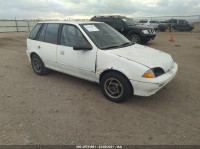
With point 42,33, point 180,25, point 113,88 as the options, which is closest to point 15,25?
point 42,33

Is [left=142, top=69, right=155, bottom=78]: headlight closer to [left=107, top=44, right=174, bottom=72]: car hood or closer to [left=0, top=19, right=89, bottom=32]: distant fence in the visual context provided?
[left=107, top=44, right=174, bottom=72]: car hood

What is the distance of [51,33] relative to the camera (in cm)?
425

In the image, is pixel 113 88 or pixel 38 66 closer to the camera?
pixel 113 88

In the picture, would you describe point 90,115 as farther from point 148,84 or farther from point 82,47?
point 82,47

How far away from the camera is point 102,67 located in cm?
327

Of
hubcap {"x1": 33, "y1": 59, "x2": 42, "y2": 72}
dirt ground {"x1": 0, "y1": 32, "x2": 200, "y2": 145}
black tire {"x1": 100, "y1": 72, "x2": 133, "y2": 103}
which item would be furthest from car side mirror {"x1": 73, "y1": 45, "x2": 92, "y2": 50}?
hubcap {"x1": 33, "y1": 59, "x2": 42, "y2": 72}

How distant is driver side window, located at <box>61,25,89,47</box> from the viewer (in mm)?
3588

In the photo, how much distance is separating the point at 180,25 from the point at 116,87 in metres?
21.2

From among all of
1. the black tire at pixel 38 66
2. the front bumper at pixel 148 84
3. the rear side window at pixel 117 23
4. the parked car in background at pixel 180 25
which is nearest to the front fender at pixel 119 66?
the front bumper at pixel 148 84

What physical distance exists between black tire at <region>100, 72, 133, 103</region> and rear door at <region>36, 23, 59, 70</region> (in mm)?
1649

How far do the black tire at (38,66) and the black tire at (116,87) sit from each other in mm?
2202

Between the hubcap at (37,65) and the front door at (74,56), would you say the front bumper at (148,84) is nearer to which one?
the front door at (74,56)

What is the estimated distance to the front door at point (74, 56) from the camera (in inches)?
136

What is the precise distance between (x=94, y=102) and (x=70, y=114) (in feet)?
2.06
